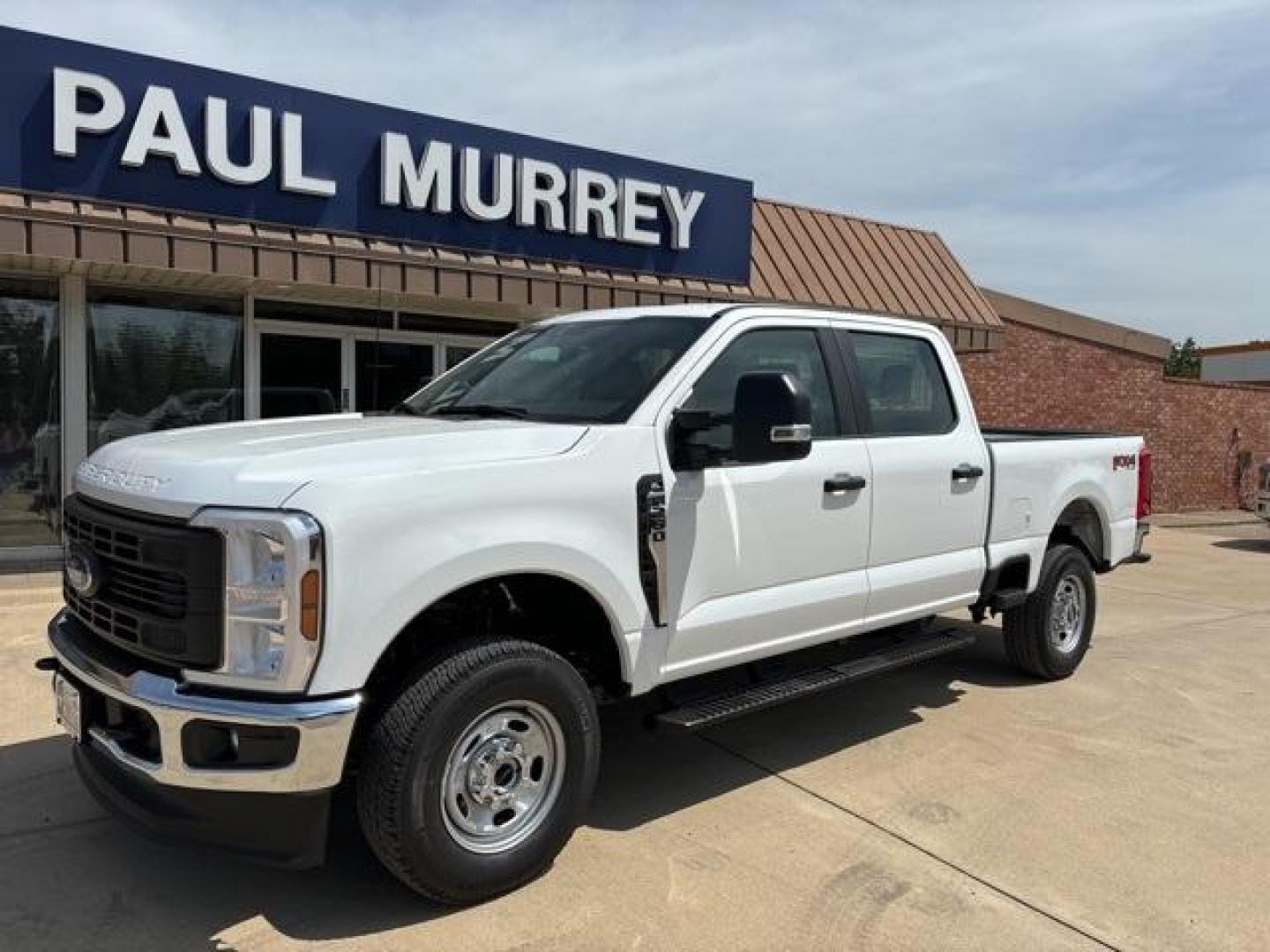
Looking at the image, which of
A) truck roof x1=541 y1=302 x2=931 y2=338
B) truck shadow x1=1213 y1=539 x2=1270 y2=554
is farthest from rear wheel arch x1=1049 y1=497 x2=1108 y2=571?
truck shadow x1=1213 y1=539 x2=1270 y2=554

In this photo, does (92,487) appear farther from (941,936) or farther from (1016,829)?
(1016,829)

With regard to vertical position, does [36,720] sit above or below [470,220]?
below

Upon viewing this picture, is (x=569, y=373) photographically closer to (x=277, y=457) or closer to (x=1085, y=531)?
(x=277, y=457)

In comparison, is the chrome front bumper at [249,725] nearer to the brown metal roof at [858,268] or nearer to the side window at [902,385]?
the side window at [902,385]

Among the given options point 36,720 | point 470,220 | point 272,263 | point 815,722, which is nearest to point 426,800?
point 815,722

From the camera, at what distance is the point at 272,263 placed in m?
8.53

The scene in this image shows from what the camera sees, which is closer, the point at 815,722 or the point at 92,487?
the point at 92,487

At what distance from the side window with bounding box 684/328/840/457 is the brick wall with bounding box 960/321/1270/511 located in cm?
1105

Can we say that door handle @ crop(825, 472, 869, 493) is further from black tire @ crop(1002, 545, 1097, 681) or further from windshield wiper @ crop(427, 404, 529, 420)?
black tire @ crop(1002, 545, 1097, 681)

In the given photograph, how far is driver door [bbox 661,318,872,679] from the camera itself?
12.7 ft

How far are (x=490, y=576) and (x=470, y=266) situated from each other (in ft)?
22.1

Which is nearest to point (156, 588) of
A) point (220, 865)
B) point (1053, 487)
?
point (220, 865)

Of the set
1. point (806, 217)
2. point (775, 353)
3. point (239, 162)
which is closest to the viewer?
point (775, 353)

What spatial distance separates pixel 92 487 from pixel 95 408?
695 cm
